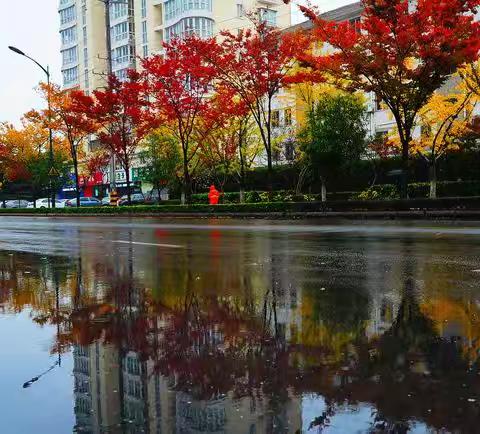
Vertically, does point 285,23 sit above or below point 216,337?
above

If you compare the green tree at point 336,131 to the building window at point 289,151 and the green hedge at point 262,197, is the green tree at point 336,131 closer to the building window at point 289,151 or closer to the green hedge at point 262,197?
the green hedge at point 262,197

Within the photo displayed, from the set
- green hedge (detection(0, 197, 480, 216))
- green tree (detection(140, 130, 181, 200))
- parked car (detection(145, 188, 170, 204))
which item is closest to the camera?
green hedge (detection(0, 197, 480, 216))

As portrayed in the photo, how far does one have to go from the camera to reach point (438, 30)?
2005 cm

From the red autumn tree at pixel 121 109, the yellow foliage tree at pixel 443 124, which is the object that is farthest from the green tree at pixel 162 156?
the yellow foliage tree at pixel 443 124

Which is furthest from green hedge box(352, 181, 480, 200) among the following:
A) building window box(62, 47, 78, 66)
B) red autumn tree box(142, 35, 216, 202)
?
building window box(62, 47, 78, 66)

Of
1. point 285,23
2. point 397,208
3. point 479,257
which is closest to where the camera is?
point 479,257

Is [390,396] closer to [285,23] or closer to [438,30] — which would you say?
[438,30]

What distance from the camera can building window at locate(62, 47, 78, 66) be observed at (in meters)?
83.2

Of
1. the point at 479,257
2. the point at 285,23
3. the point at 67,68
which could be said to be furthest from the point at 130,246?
the point at 67,68

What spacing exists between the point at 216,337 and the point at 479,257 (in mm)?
6233

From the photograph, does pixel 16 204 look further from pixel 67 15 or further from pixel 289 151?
pixel 289 151

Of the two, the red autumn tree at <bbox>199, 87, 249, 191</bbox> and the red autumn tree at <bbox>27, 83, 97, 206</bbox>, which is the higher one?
the red autumn tree at <bbox>27, 83, 97, 206</bbox>

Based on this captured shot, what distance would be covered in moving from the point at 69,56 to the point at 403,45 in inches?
2842

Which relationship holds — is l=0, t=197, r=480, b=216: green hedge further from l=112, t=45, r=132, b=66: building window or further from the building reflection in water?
l=112, t=45, r=132, b=66: building window
